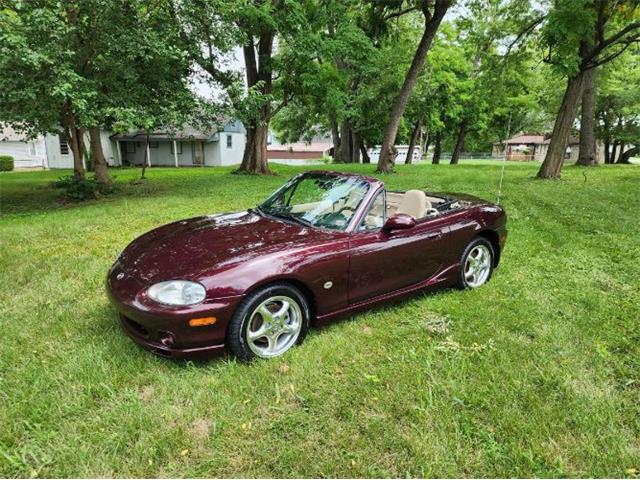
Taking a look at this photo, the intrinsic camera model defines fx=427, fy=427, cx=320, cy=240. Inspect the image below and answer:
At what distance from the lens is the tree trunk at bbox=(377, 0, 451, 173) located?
14656 millimetres

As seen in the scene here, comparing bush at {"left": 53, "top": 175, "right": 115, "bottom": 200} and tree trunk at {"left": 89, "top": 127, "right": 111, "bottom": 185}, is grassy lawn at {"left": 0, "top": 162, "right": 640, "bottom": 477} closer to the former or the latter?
bush at {"left": 53, "top": 175, "right": 115, "bottom": 200}

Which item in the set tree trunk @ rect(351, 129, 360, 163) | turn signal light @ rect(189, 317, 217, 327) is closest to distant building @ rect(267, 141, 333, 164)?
tree trunk @ rect(351, 129, 360, 163)

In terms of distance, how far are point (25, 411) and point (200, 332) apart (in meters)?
1.10

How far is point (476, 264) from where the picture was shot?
4676 millimetres

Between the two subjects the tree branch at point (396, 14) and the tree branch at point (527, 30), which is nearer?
the tree branch at point (527, 30)

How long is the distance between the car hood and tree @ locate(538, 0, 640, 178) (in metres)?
11.0

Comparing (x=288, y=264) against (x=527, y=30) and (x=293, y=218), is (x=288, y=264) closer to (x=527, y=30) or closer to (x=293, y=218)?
(x=293, y=218)

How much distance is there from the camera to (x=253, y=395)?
2762mm

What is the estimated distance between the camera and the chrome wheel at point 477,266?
461 cm

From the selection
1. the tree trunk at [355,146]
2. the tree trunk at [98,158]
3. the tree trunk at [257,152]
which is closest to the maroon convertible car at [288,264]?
the tree trunk at [98,158]

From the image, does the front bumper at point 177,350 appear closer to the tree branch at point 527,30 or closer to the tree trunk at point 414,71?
the tree trunk at point 414,71

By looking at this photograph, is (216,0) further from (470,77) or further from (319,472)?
(470,77)

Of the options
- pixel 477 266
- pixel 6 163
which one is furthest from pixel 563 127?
pixel 6 163

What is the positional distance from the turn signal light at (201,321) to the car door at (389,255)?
119 centimetres
